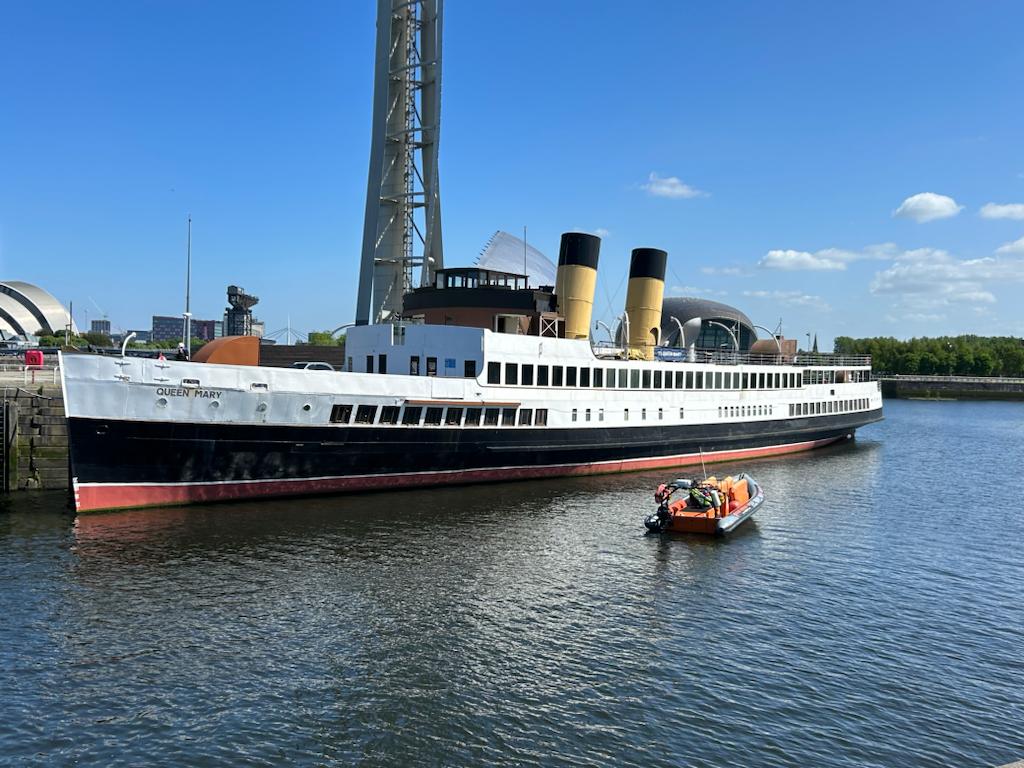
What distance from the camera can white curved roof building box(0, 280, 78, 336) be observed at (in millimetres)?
134625

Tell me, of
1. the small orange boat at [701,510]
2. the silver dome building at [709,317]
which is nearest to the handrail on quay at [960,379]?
the silver dome building at [709,317]

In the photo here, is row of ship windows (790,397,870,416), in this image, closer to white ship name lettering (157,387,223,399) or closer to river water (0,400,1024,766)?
river water (0,400,1024,766)

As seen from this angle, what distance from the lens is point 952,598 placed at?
19.1 metres

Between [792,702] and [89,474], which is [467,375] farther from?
[792,702]

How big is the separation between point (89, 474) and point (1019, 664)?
26.8m

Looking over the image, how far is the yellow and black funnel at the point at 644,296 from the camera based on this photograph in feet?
141

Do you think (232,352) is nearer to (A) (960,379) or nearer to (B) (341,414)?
(B) (341,414)

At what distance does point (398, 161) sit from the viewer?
53.7 metres

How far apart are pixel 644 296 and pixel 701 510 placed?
20000 mm

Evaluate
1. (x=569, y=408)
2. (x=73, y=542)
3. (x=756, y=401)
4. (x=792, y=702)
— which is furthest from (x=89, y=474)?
(x=756, y=401)

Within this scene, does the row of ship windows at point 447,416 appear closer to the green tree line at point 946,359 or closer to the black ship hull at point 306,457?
the black ship hull at point 306,457

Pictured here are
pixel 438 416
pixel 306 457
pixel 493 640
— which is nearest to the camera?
pixel 493 640

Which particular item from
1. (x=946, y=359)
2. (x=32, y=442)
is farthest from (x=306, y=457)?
(x=946, y=359)

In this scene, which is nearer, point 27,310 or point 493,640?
point 493,640
